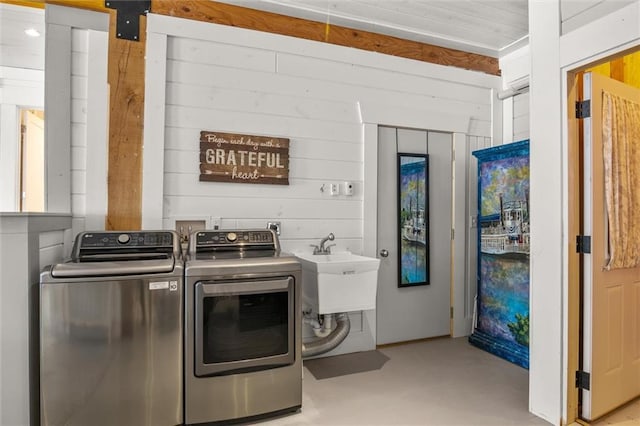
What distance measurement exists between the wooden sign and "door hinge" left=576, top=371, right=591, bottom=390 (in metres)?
2.34

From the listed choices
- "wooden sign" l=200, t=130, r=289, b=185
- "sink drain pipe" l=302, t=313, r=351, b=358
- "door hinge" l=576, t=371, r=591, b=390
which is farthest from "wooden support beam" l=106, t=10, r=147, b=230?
"door hinge" l=576, t=371, r=591, b=390

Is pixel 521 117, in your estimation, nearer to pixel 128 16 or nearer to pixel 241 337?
pixel 241 337

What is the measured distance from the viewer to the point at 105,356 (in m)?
1.92

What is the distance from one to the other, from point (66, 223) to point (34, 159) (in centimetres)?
160

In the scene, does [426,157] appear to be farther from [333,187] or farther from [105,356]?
[105,356]

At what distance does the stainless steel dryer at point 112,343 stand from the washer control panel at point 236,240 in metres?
0.50

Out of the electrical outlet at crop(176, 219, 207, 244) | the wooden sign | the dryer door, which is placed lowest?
the dryer door

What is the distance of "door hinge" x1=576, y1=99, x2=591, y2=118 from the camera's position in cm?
216

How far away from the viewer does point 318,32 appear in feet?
10.5

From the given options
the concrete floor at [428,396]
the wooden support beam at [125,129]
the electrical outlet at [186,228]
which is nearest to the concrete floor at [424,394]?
the concrete floor at [428,396]

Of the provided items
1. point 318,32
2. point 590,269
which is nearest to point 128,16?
point 318,32

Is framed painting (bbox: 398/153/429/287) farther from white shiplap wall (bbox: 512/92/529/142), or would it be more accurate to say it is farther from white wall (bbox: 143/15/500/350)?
white shiplap wall (bbox: 512/92/529/142)

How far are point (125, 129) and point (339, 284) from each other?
1897mm

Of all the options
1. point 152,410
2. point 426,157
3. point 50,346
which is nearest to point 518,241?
point 426,157
